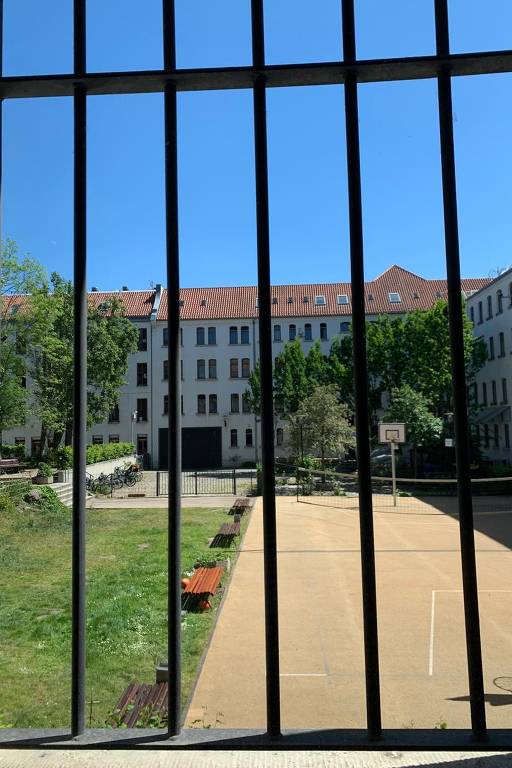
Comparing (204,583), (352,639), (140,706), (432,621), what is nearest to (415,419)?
(204,583)

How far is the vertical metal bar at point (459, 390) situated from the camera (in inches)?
89.4

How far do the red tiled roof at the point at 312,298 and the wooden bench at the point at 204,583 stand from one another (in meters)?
40.4

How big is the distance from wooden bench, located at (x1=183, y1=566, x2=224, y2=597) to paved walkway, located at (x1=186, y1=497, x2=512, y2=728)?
35 centimetres

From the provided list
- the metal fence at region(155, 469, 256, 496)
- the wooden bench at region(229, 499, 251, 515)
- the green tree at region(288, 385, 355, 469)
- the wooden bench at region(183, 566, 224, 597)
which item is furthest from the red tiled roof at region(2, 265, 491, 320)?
the wooden bench at region(183, 566, 224, 597)

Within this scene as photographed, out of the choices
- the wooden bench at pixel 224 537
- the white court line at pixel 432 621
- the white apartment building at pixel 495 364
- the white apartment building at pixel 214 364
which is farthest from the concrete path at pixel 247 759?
the white apartment building at pixel 214 364

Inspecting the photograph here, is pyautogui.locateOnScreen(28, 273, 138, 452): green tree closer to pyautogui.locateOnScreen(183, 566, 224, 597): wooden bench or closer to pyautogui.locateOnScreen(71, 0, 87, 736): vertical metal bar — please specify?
pyautogui.locateOnScreen(183, 566, 224, 597): wooden bench

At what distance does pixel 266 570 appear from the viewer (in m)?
2.31

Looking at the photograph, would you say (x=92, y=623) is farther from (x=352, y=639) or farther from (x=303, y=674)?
(x=352, y=639)

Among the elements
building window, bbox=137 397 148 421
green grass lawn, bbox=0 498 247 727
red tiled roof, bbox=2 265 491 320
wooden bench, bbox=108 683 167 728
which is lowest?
green grass lawn, bbox=0 498 247 727

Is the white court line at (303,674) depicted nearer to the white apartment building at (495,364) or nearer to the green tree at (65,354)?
the green tree at (65,354)

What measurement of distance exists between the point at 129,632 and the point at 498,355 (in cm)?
3488

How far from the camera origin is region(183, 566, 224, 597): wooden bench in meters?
9.27

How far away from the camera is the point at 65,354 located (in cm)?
3497

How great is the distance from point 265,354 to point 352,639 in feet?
20.3
